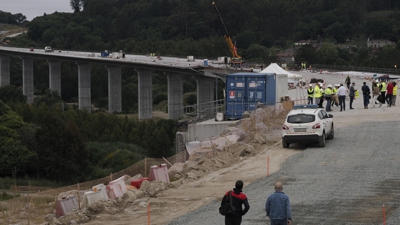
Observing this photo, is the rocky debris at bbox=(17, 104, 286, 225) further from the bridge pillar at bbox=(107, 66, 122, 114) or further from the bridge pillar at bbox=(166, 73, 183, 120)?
the bridge pillar at bbox=(107, 66, 122, 114)

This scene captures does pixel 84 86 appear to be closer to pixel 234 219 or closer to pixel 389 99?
pixel 389 99

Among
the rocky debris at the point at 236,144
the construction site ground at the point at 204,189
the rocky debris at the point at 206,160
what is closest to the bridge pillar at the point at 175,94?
the rocky debris at the point at 206,160

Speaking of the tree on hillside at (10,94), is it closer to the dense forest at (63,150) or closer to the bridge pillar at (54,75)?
the bridge pillar at (54,75)

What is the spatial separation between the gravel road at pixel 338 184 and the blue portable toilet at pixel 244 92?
9.71 metres

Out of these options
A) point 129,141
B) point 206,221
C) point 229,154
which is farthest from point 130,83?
point 206,221

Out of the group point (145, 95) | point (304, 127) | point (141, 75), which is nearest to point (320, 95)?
point (304, 127)

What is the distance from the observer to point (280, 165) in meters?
33.4

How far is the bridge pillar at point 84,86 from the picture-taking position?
456 feet

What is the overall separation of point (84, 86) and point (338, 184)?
114 meters

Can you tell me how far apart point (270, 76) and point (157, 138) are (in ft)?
102

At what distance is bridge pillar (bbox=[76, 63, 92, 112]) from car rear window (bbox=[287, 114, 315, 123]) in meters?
105

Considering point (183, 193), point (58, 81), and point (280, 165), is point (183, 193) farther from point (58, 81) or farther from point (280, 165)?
point (58, 81)

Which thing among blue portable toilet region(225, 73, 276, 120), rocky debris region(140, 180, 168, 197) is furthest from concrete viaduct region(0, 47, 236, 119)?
rocky debris region(140, 180, 168, 197)

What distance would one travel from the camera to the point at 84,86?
13988 cm
